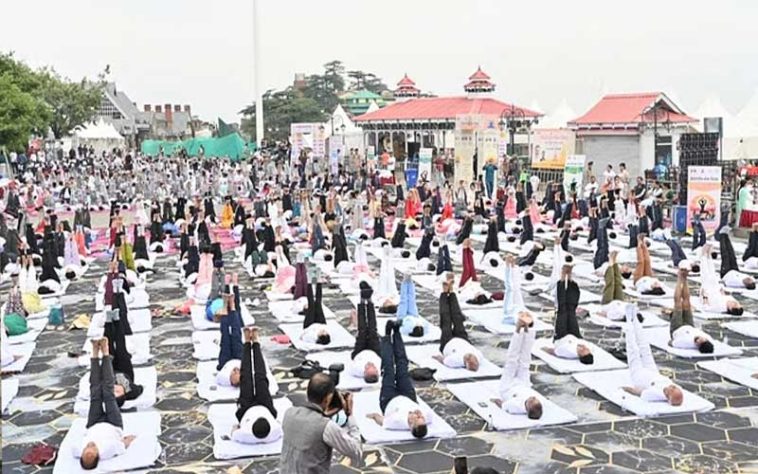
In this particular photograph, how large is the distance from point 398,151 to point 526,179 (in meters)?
13.8

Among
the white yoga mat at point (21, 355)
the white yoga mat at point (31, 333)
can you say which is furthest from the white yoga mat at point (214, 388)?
the white yoga mat at point (31, 333)

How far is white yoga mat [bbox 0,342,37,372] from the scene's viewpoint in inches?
393

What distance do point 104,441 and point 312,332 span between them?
12.8 ft

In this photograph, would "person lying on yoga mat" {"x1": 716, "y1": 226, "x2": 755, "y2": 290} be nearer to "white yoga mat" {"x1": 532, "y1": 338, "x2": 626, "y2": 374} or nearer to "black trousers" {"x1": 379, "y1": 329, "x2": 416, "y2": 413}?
"white yoga mat" {"x1": 532, "y1": 338, "x2": 626, "y2": 374}

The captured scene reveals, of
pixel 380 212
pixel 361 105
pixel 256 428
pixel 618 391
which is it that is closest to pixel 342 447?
pixel 256 428

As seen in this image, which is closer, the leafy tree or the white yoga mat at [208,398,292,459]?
the white yoga mat at [208,398,292,459]

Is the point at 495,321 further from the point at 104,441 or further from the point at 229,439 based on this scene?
the point at 104,441

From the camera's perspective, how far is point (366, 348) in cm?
947

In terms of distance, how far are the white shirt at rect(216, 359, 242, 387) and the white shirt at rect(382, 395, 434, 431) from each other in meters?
1.91

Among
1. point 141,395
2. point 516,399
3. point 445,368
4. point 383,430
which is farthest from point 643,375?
point 141,395

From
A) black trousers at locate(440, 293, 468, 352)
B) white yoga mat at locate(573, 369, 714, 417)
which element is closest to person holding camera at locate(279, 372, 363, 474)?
white yoga mat at locate(573, 369, 714, 417)

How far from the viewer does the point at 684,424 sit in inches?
311

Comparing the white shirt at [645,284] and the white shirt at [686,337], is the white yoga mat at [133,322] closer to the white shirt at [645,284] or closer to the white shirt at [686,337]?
the white shirt at [686,337]

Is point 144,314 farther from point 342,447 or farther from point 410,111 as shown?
point 410,111
